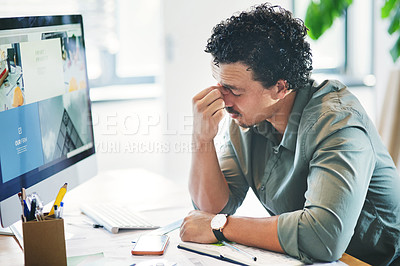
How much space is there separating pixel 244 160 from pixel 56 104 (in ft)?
1.78

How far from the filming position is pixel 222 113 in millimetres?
1349

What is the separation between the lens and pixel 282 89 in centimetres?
132

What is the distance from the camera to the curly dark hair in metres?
1.25

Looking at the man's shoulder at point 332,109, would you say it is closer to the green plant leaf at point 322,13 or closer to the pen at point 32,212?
the pen at point 32,212

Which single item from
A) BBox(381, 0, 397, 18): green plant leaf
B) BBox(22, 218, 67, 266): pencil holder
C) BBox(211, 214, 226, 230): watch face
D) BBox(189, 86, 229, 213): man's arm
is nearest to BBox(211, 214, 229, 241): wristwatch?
BBox(211, 214, 226, 230): watch face

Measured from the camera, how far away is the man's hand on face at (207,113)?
1325 millimetres

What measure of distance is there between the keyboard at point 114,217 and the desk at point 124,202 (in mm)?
17

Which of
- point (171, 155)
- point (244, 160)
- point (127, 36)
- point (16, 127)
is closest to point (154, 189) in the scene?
point (244, 160)

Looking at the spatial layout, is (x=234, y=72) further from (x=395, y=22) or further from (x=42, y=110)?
(x=395, y=22)

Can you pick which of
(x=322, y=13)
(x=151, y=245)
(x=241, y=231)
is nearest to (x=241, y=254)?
(x=241, y=231)

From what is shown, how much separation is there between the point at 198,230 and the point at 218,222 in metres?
0.05

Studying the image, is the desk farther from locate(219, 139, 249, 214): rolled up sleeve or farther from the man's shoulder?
the man's shoulder

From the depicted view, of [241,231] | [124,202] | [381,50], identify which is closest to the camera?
[241,231]

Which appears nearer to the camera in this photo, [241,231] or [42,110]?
[241,231]
